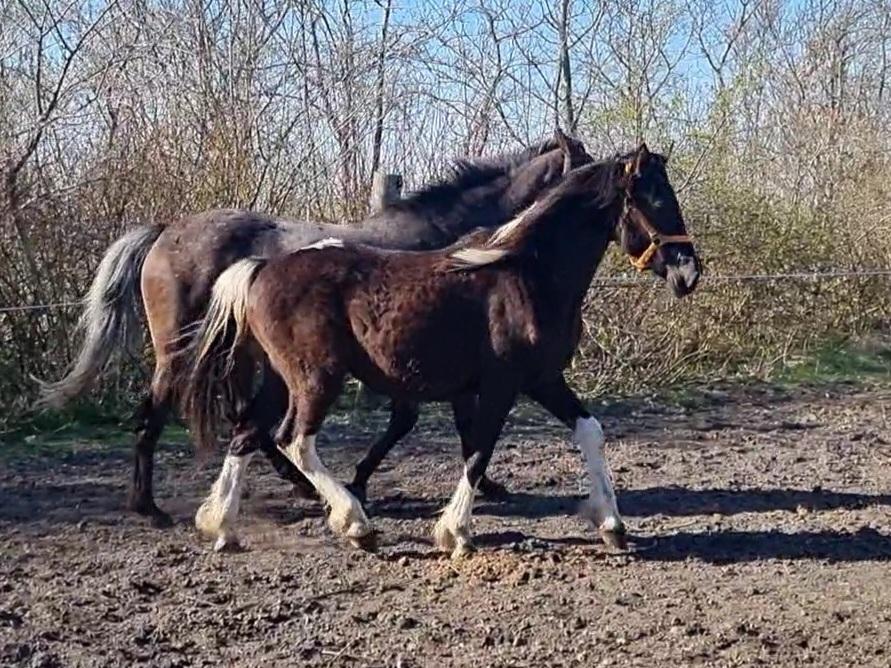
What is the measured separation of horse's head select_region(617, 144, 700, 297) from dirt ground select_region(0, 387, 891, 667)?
121cm

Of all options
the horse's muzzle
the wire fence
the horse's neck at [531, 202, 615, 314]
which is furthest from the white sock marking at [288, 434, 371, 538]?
the wire fence

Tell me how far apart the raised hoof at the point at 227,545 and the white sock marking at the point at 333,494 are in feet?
1.48

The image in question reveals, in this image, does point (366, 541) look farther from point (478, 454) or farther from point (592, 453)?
point (592, 453)

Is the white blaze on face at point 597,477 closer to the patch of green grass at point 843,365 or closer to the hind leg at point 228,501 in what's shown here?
the hind leg at point 228,501

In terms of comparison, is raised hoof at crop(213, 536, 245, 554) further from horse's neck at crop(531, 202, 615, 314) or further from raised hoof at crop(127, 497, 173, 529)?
horse's neck at crop(531, 202, 615, 314)

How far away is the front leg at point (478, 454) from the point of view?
17.1ft

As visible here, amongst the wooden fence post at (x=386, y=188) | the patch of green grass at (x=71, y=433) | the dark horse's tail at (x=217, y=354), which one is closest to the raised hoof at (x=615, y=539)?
the dark horse's tail at (x=217, y=354)

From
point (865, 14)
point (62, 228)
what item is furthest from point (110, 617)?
point (865, 14)

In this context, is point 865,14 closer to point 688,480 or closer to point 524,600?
point 688,480

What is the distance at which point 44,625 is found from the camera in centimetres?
447

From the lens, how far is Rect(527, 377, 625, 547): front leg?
538 centimetres

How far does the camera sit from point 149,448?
6.27 meters

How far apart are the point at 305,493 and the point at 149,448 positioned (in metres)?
0.81

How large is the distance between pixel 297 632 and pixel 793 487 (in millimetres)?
3287
